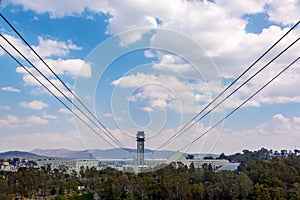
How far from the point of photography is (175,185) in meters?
16.1

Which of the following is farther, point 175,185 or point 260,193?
point 175,185

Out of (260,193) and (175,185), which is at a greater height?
(175,185)

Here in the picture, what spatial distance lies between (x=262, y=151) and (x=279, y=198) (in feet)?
80.9

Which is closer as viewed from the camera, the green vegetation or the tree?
the tree

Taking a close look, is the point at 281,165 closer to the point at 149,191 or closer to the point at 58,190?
the point at 149,191

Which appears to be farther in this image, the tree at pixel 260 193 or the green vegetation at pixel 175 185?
the green vegetation at pixel 175 185

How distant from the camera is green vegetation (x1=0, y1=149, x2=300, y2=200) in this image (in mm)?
14406

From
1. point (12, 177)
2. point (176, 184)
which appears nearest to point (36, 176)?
point (12, 177)

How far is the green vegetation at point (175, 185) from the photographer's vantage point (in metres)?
14.4

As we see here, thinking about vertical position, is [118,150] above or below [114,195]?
above

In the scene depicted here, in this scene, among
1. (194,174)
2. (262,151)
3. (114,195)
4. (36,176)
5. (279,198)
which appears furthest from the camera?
(262,151)

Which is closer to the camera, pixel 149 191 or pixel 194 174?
pixel 149 191

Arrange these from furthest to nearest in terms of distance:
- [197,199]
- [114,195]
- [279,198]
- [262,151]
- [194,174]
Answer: [262,151] → [194,174] → [114,195] → [197,199] → [279,198]

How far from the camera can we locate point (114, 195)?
56.0 feet
